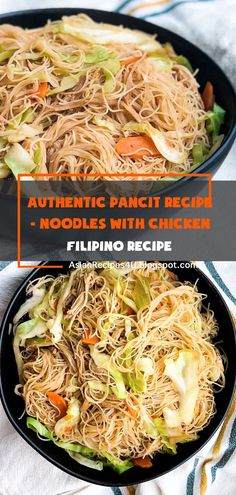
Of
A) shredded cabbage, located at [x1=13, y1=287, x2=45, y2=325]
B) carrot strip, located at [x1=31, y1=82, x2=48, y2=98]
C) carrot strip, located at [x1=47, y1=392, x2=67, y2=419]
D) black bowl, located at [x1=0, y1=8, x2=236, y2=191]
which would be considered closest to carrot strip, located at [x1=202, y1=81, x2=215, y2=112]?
black bowl, located at [x1=0, y1=8, x2=236, y2=191]

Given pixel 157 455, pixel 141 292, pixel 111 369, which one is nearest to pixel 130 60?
pixel 141 292

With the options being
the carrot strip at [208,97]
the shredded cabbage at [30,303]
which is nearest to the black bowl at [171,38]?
the carrot strip at [208,97]

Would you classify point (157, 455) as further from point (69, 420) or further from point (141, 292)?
point (141, 292)

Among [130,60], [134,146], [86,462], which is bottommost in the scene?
[86,462]

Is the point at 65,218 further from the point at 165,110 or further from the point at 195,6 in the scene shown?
the point at 195,6

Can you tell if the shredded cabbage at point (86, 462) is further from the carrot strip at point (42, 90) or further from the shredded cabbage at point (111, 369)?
the carrot strip at point (42, 90)

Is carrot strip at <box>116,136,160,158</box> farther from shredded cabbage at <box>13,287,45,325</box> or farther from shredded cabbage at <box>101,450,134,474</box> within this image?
shredded cabbage at <box>101,450,134,474</box>

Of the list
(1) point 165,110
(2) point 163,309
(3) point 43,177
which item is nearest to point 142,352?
(2) point 163,309
